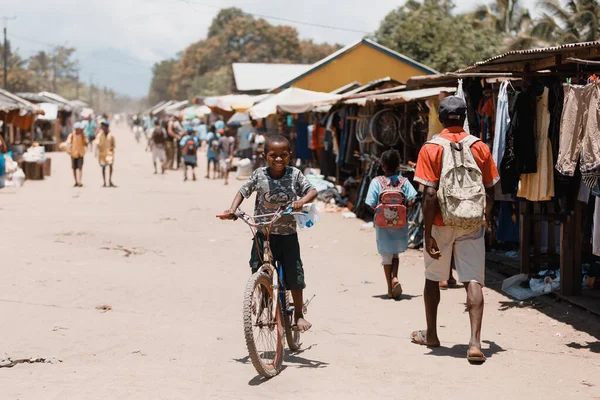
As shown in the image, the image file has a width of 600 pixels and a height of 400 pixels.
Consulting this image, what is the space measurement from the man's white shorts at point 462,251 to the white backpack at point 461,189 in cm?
13

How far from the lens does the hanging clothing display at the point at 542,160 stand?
7.90 meters

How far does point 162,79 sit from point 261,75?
10035cm

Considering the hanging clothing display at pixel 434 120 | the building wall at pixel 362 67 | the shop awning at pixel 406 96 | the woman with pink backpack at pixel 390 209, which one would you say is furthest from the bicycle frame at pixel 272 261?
the building wall at pixel 362 67

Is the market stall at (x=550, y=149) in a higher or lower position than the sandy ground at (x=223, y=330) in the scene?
higher

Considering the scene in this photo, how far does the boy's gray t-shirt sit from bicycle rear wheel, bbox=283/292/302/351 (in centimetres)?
49

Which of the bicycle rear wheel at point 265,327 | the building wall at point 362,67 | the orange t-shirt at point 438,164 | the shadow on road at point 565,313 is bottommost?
the shadow on road at point 565,313

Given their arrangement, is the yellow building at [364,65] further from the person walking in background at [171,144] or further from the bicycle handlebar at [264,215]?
the bicycle handlebar at [264,215]

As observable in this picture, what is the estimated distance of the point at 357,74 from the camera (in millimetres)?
34969

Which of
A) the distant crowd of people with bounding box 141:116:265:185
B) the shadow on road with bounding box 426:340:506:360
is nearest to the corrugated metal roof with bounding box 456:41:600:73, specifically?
the shadow on road with bounding box 426:340:506:360

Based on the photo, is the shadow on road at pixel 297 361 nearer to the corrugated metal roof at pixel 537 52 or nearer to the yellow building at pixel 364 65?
the corrugated metal roof at pixel 537 52

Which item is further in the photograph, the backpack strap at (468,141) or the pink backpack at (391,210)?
the pink backpack at (391,210)

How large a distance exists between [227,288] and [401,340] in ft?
9.08

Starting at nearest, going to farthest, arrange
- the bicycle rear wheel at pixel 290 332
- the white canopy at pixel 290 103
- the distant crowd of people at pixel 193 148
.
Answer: the bicycle rear wheel at pixel 290 332 → the white canopy at pixel 290 103 → the distant crowd of people at pixel 193 148

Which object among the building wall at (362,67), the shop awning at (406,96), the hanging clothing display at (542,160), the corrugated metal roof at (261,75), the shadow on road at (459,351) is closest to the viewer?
the shadow on road at (459,351)
